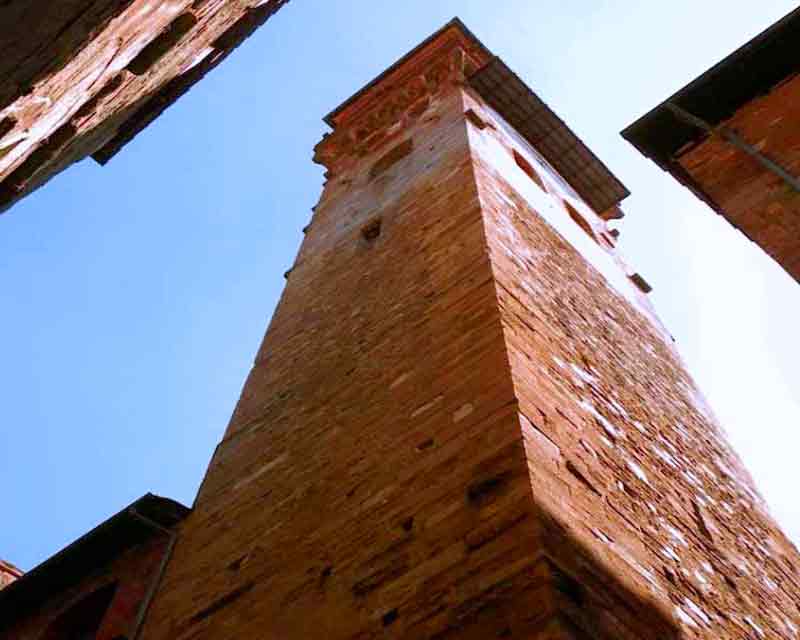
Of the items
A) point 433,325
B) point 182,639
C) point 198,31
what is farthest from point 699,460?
point 198,31

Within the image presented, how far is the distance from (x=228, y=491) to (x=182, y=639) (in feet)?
3.80

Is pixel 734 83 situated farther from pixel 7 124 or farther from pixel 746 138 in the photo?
pixel 7 124

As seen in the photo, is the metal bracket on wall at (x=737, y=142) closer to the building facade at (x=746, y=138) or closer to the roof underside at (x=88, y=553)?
the building facade at (x=746, y=138)

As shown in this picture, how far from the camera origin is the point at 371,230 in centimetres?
738

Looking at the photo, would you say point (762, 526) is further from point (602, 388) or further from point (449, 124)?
point (449, 124)

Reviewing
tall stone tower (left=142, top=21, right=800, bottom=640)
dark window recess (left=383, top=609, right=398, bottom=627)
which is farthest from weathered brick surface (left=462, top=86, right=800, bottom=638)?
dark window recess (left=383, top=609, right=398, bottom=627)

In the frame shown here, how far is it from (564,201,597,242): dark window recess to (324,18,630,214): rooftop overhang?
2.11 m

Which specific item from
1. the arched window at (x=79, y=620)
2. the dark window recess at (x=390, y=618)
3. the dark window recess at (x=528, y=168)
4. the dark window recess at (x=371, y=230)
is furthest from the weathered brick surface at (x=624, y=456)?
the arched window at (x=79, y=620)

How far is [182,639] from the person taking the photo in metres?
3.90

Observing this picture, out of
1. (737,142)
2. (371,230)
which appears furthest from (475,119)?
(737,142)

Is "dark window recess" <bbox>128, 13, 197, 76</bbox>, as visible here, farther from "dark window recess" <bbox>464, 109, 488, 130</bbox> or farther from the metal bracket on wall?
"dark window recess" <bbox>464, 109, 488, 130</bbox>

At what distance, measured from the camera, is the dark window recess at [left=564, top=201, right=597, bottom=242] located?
9883 millimetres

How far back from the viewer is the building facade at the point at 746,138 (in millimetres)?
4531

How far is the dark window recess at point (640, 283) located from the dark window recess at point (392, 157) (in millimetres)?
3038
